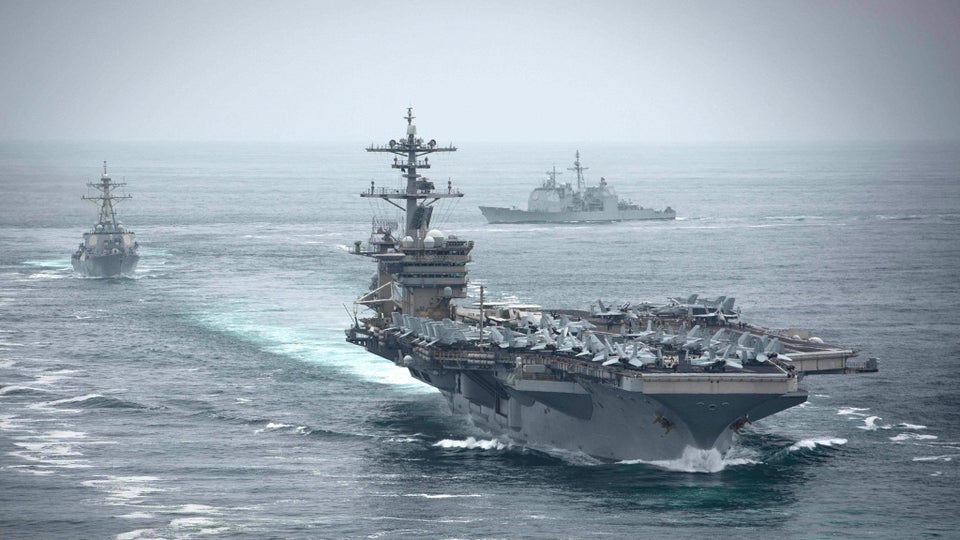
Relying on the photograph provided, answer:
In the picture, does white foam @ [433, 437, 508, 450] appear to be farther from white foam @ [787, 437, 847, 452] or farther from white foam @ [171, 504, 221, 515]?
white foam @ [171, 504, 221, 515]

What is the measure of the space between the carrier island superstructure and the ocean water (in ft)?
3.06

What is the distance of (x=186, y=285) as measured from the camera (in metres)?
83.9

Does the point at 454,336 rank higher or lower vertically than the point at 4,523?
higher

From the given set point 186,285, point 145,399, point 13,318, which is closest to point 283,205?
point 186,285

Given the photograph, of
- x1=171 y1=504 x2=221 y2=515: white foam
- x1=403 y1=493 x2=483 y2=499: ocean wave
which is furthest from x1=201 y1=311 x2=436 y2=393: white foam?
x1=171 y1=504 x2=221 y2=515: white foam

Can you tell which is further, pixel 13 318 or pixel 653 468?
pixel 13 318

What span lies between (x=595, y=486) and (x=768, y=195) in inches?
5199

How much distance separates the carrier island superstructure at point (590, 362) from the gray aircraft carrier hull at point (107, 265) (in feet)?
133

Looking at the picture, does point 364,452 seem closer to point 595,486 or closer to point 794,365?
point 595,486

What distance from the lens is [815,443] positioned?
4388 cm

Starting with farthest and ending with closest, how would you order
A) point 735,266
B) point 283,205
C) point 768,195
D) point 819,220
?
point 768,195 → point 283,205 → point 819,220 → point 735,266

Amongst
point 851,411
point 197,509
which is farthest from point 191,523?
point 851,411

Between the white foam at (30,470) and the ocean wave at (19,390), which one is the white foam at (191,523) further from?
the ocean wave at (19,390)

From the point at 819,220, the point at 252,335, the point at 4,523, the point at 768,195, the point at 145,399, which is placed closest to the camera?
the point at 4,523
